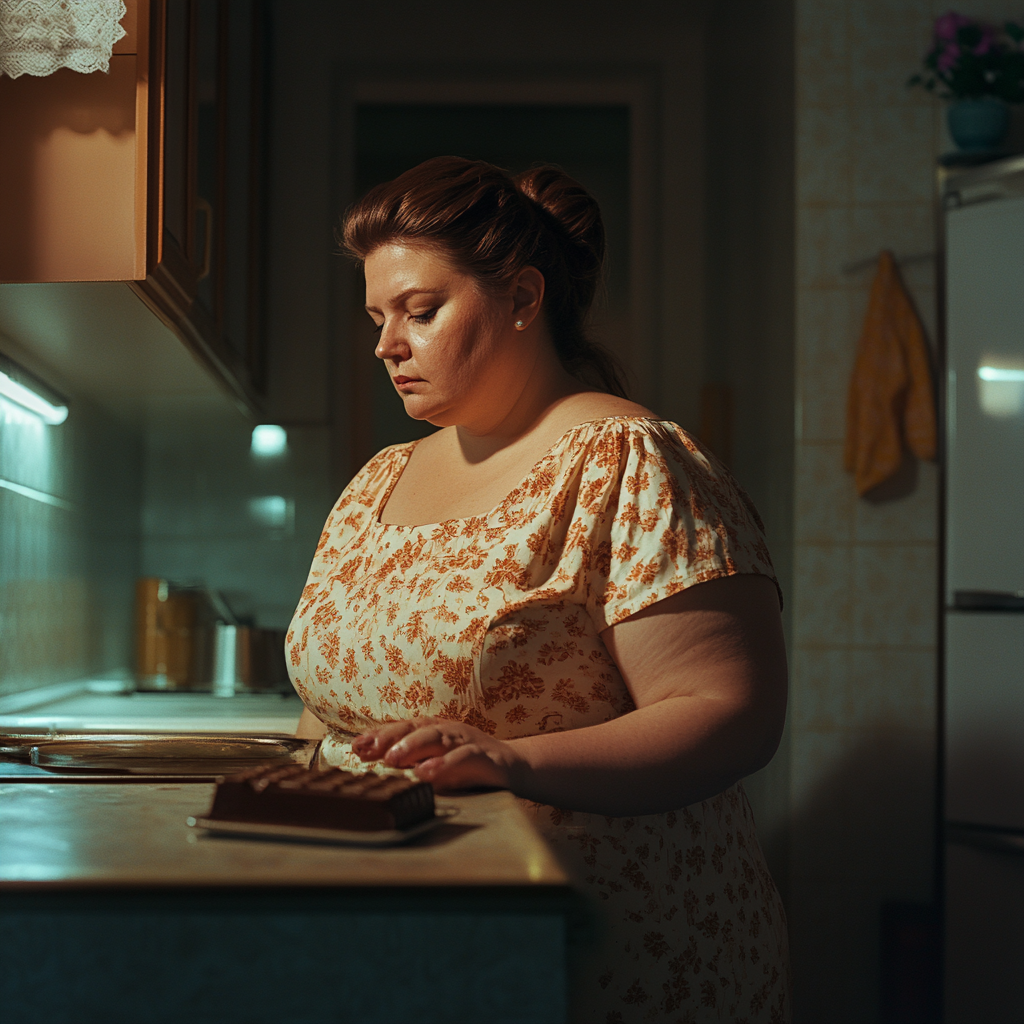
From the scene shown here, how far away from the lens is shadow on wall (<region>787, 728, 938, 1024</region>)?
2197 mm

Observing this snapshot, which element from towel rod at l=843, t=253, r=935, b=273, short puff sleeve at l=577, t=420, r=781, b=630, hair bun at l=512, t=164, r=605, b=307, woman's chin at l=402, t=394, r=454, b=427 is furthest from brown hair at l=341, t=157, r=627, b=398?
towel rod at l=843, t=253, r=935, b=273

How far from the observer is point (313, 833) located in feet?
1.63

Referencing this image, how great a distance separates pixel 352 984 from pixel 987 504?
1.85m

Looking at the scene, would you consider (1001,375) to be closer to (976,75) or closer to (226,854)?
(976,75)

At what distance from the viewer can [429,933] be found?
439mm

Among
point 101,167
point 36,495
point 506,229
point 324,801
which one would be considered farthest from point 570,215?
point 36,495

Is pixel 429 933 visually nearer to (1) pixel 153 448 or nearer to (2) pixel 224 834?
(2) pixel 224 834

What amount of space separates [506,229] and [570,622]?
1.29ft

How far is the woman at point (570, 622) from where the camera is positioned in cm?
80

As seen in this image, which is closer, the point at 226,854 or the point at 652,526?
the point at 226,854

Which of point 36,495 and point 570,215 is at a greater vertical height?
point 570,215

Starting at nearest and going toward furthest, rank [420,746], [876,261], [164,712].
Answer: [420,746]
[164,712]
[876,261]

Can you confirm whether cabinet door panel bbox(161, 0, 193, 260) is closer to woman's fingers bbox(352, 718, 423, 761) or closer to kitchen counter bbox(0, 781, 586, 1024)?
woman's fingers bbox(352, 718, 423, 761)

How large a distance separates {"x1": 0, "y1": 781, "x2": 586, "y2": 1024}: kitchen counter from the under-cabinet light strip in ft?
4.33
